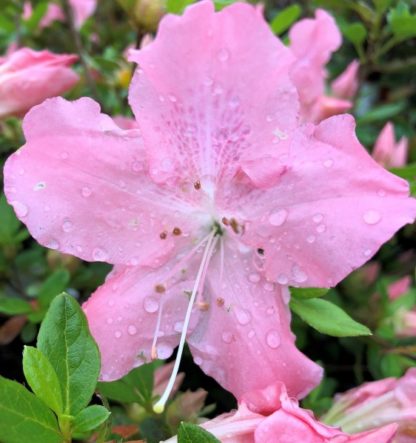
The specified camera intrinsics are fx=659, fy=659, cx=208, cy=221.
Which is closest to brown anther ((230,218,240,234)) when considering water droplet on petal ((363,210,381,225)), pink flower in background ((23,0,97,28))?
water droplet on petal ((363,210,381,225))

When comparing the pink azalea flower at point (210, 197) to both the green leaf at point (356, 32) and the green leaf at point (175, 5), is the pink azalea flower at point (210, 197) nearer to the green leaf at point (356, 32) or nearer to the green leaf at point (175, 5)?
the green leaf at point (175, 5)

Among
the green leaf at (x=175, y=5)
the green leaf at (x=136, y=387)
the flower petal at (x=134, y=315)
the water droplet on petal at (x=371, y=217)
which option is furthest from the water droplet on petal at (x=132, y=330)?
the green leaf at (x=175, y=5)

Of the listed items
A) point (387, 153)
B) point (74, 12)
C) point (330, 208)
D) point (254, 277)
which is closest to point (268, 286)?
point (254, 277)

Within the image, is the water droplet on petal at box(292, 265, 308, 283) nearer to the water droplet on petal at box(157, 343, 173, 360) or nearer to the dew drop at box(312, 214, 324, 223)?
the dew drop at box(312, 214, 324, 223)

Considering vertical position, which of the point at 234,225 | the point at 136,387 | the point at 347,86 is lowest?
the point at 136,387

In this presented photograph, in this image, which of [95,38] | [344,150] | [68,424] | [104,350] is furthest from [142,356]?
[95,38]

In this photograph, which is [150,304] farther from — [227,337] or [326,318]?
[326,318]
